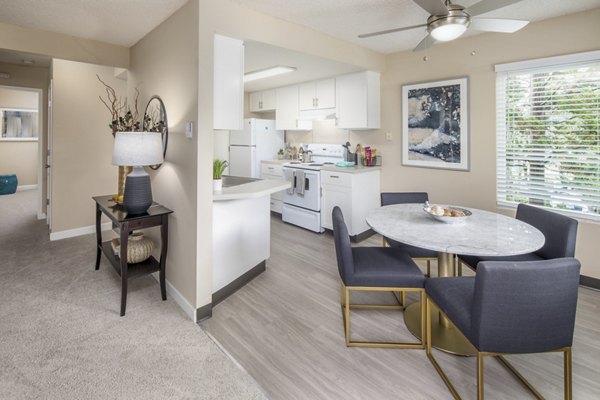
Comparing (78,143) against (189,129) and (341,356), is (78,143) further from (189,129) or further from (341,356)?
(341,356)

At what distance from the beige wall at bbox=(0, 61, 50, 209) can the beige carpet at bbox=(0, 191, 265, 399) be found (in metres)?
2.49

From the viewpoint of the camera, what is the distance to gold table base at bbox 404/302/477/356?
207 centimetres

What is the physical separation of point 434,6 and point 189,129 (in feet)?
6.06

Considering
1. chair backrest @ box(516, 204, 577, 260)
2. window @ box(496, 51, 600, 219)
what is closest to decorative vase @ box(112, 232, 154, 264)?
chair backrest @ box(516, 204, 577, 260)

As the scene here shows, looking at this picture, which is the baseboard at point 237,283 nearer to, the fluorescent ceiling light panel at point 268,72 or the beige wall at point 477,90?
the beige wall at point 477,90

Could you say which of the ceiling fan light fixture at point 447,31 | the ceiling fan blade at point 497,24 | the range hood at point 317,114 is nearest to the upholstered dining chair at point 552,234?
the ceiling fan blade at point 497,24

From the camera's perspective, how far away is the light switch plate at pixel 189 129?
242 cm

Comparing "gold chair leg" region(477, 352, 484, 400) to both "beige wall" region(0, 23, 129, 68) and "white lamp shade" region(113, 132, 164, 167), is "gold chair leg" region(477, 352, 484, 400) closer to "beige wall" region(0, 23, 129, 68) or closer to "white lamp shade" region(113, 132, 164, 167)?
"white lamp shade" region(113, 132, 164, 167)

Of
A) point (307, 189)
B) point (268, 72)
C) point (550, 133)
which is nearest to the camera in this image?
point (550, 133)

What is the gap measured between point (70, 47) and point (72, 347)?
2.86 metres

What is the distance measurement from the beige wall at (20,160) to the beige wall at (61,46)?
6.08 meters

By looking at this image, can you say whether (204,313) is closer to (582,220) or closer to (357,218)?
(357,218)

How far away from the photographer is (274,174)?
18.0ft

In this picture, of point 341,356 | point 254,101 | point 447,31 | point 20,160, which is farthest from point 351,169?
point 20,160
